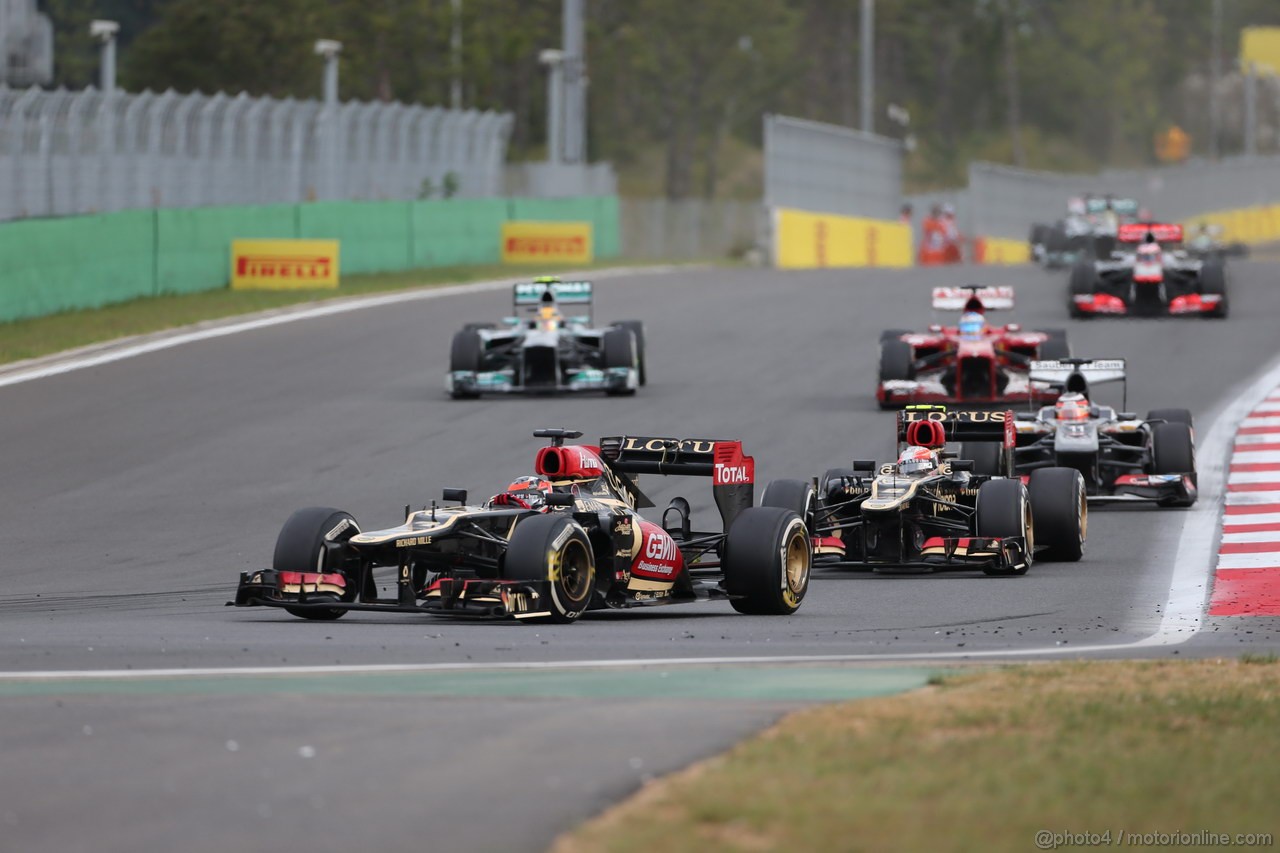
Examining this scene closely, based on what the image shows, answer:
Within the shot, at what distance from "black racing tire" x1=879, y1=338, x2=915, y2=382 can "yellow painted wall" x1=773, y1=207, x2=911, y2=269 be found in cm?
2420

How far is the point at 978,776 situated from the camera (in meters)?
8.08

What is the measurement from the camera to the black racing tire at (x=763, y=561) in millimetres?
14516

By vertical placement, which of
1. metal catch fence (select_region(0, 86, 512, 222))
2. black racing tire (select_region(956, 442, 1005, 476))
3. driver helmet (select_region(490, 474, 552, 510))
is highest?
metal catch fence (select_region(0, 86, 512, 222))

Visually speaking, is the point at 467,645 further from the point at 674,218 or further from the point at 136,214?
the point at 674,218

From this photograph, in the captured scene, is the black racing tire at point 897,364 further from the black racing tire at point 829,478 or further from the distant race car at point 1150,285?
the distant race car at point 1150,285

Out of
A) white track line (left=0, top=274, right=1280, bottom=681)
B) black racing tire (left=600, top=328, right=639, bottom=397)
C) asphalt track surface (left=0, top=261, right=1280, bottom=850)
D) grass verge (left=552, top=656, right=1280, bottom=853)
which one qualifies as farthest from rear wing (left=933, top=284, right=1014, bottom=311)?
grass verge (left=552, top=656, right=1280, bottom=853)

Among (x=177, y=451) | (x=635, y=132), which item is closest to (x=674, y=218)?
(x=635, y=132)

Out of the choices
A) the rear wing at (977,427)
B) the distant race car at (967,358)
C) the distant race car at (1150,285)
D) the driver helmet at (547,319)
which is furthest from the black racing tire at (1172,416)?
the distant race car at (1150,285)

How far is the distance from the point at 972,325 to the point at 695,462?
12.4 meters

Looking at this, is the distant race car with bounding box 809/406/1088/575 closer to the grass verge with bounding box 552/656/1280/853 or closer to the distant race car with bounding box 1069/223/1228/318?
the grass verge with bounding box 552/656/1280/853

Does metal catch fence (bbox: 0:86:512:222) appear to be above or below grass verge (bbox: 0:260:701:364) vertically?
above

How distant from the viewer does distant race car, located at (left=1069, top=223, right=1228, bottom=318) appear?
36.7m

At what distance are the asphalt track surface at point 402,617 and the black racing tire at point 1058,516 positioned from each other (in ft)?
0.93

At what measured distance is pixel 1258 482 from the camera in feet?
73.6
